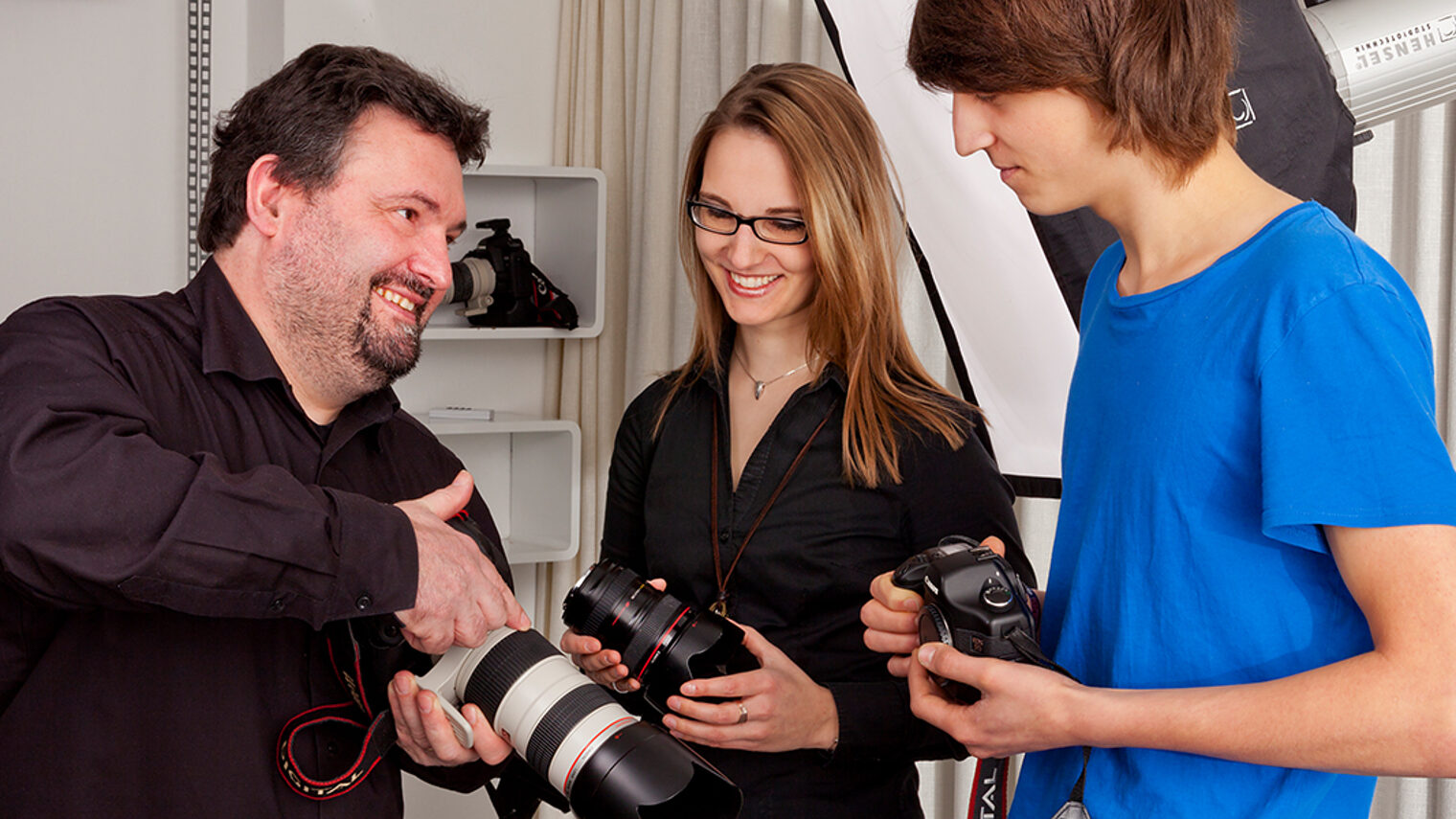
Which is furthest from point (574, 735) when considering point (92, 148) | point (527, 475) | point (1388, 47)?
point (92, 148)

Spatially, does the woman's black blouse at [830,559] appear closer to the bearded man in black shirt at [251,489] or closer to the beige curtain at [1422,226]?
the bearded man in black shirt at [251,489]

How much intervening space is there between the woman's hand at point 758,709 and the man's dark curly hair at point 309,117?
2.10 ft

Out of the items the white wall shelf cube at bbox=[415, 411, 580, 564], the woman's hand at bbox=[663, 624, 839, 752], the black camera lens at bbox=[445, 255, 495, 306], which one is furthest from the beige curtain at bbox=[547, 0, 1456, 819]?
the woman's hand at bbox=[663, 624, 839, 752]

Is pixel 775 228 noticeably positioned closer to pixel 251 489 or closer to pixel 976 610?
pixel 976 610

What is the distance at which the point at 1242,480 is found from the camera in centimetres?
78

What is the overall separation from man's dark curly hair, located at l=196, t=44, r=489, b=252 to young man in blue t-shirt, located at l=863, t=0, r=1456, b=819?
1.88 ft

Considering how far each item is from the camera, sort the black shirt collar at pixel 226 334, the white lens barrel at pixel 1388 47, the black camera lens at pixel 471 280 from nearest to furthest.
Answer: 1. the white lens barrel at pixel 1388 47
2. the black shirt collar at pixel 226 334
3. the black camera lens at pixel 471 280

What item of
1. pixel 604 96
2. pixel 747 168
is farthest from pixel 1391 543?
pixel 604 96

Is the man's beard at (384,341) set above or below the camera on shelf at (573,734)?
above

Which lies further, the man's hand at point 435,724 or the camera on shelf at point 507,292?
the camera on shelf at point 507,292

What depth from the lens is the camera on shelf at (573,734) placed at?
1.00 meters

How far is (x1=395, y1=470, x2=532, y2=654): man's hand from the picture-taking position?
3.13 ft

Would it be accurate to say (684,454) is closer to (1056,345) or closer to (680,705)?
(680,705)

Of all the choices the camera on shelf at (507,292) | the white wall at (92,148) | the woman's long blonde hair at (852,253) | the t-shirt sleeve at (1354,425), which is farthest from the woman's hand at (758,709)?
the white wall at (92,148)
